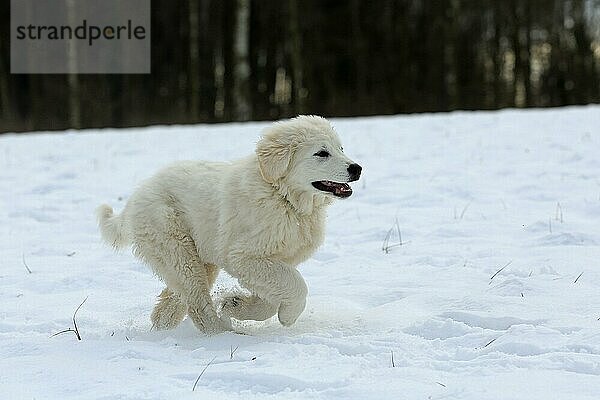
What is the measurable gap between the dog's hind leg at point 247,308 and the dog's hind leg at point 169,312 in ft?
1.11

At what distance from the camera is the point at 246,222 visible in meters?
4.36

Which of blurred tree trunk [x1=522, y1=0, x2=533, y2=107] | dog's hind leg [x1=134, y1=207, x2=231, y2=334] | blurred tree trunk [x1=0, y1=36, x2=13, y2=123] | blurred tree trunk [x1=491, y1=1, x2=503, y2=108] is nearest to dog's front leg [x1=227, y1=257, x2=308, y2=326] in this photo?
dog's hind leg [x1=134, y1=207, x2=231, y2=334]

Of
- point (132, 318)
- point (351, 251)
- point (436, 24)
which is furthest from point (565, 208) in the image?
point (436, 24)

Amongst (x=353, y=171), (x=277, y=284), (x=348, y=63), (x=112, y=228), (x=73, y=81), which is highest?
(x=348, y=63)

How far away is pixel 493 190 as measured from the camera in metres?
7.88

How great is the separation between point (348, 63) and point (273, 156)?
23708mm

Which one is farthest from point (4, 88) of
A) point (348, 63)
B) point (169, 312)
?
point (169, 312)

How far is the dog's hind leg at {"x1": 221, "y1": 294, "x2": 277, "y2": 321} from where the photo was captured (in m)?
4.44

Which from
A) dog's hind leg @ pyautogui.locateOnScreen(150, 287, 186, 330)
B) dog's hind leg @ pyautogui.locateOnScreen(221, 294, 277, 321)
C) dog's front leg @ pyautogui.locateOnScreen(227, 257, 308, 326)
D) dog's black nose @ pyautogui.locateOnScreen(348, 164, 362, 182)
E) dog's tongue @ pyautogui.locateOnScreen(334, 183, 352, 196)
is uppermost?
dog's black nose @ pyautogui.locateOnScreen(348, 164, 362, 182)

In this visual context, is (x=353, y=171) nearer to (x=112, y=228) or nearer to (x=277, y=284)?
(x=277, y=284)

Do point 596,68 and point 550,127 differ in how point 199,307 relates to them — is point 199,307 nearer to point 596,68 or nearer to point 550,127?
point 550,127

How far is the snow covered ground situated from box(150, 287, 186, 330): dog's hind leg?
89mm

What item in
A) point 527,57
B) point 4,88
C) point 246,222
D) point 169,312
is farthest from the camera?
point 527,57

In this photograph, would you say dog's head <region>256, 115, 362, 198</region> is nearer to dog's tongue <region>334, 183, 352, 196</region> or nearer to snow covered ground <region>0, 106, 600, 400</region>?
dog's tongue <region>334, 183, 352, 196</region>
